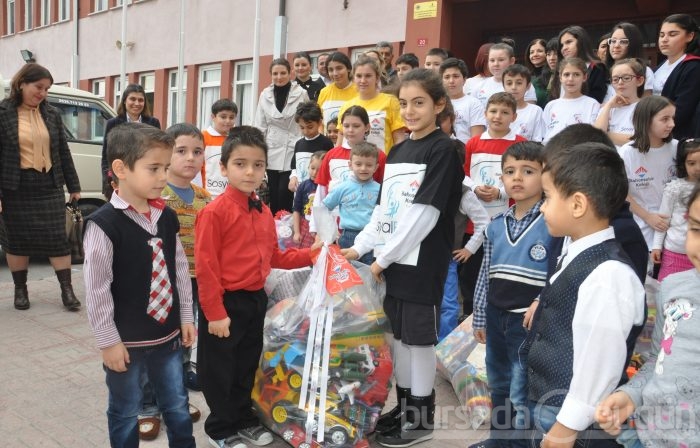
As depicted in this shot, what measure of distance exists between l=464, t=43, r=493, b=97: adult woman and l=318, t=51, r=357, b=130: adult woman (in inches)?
45.9

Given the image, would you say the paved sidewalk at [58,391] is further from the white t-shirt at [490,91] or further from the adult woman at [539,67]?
the adult woman at [539,67]

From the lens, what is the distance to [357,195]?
396 centimetres

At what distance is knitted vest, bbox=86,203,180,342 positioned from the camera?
2.21 m

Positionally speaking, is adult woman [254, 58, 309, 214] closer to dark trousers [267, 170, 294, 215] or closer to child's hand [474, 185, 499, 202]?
dark trousers [267, 170, 294, 215]

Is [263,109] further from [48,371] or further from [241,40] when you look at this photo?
[241,40]

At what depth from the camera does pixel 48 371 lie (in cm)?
362

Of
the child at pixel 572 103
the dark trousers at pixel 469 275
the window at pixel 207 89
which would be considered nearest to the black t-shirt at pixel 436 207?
the dark trousers at pixel 469 275

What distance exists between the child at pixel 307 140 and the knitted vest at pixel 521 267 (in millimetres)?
2826

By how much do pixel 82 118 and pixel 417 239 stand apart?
601 centimetres

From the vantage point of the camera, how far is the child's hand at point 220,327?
2559mm

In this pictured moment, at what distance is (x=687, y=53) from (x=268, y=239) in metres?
3.60

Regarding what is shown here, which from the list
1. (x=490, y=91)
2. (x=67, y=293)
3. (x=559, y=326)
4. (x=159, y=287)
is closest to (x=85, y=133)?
(x=67, y=293)

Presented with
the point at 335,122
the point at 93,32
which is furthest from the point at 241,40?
the point at 335,122

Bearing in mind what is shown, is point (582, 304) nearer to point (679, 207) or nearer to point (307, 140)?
point (679, 207)
